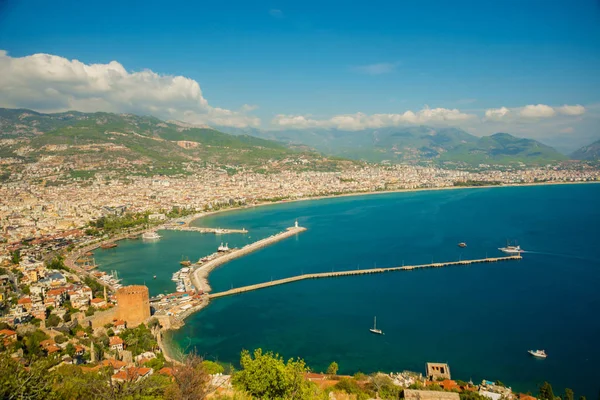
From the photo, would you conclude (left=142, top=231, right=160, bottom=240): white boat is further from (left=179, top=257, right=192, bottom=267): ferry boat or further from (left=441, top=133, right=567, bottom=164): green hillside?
(left=441, top=133, right=567, bottom=164): green hillside

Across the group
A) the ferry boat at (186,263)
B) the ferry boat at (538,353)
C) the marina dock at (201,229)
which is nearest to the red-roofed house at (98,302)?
the ferry boat at (186,263)

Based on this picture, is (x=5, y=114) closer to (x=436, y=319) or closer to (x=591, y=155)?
(x=436, y=319)

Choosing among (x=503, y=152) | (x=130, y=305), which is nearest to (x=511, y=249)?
(x=130, y=305)

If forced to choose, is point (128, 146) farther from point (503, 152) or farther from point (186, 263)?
point (503, 152)

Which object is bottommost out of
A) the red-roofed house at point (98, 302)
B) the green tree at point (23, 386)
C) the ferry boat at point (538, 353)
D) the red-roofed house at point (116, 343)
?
the red-roofed house at point (98, 302)

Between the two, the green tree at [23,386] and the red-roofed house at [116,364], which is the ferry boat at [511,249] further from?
the green tree at [23,386]
